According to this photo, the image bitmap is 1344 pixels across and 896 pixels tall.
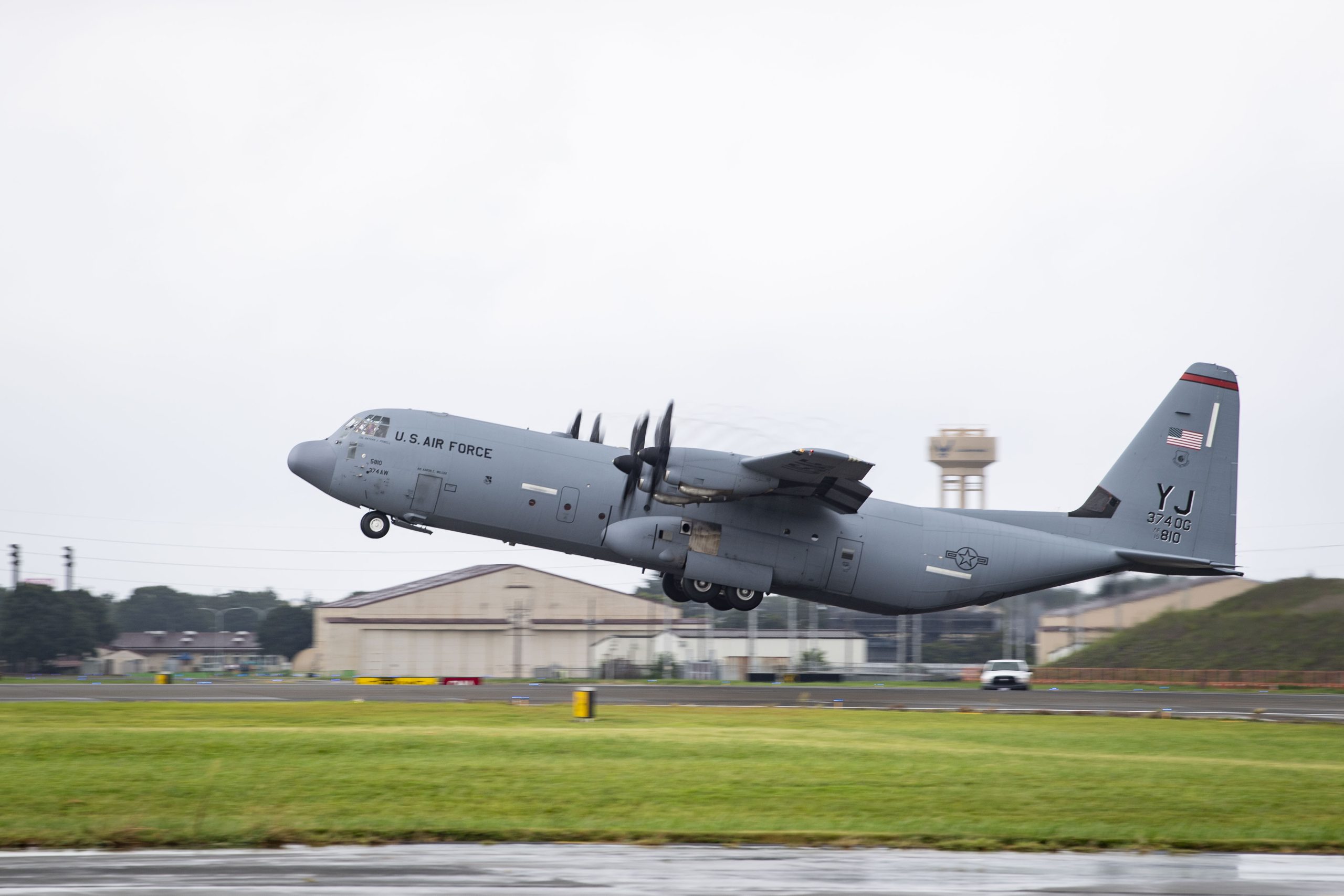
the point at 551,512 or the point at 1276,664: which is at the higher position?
the point at 551,512

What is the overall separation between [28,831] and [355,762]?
5.35 m

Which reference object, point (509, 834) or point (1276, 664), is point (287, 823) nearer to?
point (509, 834)

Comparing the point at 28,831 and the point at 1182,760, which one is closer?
the point at 28,831

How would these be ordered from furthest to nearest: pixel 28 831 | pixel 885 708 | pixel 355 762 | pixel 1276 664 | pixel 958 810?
pixel 1276 664, pixel 885 708, pixel 355 762, pixel 958 810, pixel 28 831

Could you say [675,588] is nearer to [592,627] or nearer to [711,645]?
[592,627]

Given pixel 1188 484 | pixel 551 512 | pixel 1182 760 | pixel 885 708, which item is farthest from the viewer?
pixel 1188 484

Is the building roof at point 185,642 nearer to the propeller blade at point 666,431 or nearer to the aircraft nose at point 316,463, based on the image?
the aircraft nose at point 316,463

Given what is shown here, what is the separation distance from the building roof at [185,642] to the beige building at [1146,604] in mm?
63765

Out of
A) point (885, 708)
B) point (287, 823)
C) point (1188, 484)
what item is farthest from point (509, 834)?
point (1188, 484)

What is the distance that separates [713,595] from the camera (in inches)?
1249

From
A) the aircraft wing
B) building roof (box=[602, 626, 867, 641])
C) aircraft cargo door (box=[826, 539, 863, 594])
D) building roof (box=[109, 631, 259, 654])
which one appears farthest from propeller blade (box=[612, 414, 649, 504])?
building roof (box=[109, 631, 259, 654])

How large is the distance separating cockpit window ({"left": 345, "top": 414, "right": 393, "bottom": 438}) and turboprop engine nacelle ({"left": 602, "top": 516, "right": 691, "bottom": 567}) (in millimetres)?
5868

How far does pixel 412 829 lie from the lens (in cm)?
1377

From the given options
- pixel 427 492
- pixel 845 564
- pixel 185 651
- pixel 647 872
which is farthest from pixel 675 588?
pixel 185 651
